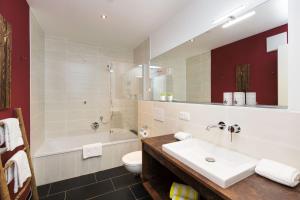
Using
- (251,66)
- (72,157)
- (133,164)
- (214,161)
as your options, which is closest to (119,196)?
(133,164)

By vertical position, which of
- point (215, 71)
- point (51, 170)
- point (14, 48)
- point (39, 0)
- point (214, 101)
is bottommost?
point (51, 170)

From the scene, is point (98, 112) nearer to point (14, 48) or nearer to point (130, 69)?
point (130, 69)

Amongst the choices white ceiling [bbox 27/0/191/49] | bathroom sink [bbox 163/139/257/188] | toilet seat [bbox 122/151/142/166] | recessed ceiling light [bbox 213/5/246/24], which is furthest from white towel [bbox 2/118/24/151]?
recessed ceiling light [bbox 213/5/246/24]

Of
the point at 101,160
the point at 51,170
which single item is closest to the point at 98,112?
the point at 101,160

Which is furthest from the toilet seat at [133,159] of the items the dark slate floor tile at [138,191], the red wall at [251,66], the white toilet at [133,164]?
the red wall at [251,66]

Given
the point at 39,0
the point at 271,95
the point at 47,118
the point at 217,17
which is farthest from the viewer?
the point at 47,118

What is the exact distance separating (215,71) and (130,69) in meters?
1.95

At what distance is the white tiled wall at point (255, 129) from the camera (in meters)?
0.89

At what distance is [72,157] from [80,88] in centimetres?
146

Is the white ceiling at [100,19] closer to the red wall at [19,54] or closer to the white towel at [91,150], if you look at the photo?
the red wall at [19,54]

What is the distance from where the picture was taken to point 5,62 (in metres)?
1.25

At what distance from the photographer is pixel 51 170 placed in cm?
207

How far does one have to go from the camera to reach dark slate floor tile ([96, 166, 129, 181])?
219cm

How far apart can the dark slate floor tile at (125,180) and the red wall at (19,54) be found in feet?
3.48
